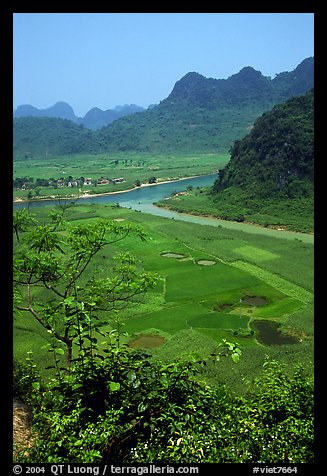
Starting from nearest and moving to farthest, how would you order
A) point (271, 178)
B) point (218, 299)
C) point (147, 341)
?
point (147, 341)
point (218, 299)
point (271, 178)

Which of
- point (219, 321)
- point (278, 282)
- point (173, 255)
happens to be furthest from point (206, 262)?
point (219, 321)

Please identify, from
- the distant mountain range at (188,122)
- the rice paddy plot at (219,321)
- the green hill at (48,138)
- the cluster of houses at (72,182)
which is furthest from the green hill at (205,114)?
the rice paddy plot at (219,321)

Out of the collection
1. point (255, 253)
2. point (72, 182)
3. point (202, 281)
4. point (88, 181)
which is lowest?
point (202, 281)

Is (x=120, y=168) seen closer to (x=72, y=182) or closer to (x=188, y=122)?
(x=72, y=182)

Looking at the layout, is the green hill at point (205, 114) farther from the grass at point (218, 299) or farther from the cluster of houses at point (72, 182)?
the grass at point (218, 299)

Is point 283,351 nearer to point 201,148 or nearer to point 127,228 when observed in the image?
point 127,228

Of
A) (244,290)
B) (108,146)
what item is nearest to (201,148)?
(108,146)

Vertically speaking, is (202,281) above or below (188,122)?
below
